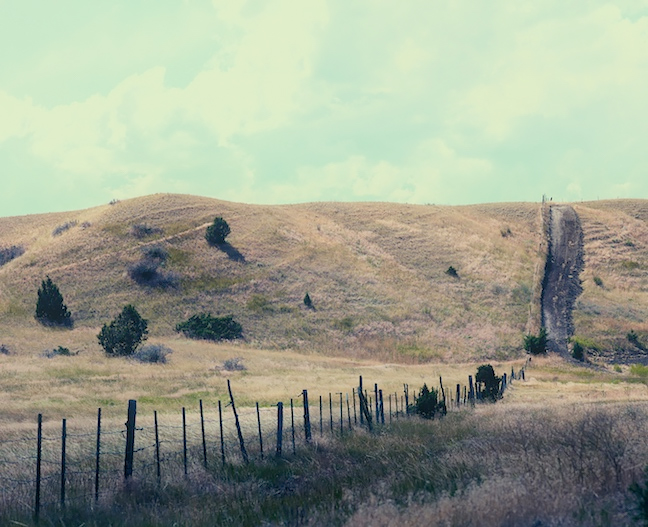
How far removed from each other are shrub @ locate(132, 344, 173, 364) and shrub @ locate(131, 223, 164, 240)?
121ft

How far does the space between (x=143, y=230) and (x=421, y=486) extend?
78.0m

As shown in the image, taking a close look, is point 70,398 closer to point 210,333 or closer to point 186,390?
point 186,390

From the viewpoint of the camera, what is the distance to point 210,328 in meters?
60.1

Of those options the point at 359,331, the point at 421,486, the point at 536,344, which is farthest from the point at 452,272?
the point at 421,486

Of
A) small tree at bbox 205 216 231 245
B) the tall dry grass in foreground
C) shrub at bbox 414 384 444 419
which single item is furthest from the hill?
the tall dry grass in foreground

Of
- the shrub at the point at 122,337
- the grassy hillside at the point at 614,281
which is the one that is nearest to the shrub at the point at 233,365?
the shrub at the point at 122,337

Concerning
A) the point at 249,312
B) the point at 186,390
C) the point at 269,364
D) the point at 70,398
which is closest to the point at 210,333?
the point at 249,312

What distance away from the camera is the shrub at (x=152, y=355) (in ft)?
145

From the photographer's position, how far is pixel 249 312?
219 feet

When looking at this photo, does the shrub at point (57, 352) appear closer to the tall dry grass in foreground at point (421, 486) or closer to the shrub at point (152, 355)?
the shrub at point (152, 355)

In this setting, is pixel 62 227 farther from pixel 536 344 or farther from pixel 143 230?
pixel 536 344

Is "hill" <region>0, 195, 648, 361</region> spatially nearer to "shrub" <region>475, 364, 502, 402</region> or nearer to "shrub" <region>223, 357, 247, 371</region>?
"shrub" <region>223, 357, 247, 371</region>

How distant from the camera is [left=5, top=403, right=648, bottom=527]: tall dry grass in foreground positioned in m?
7.24

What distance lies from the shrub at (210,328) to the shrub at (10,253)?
3439 cm
